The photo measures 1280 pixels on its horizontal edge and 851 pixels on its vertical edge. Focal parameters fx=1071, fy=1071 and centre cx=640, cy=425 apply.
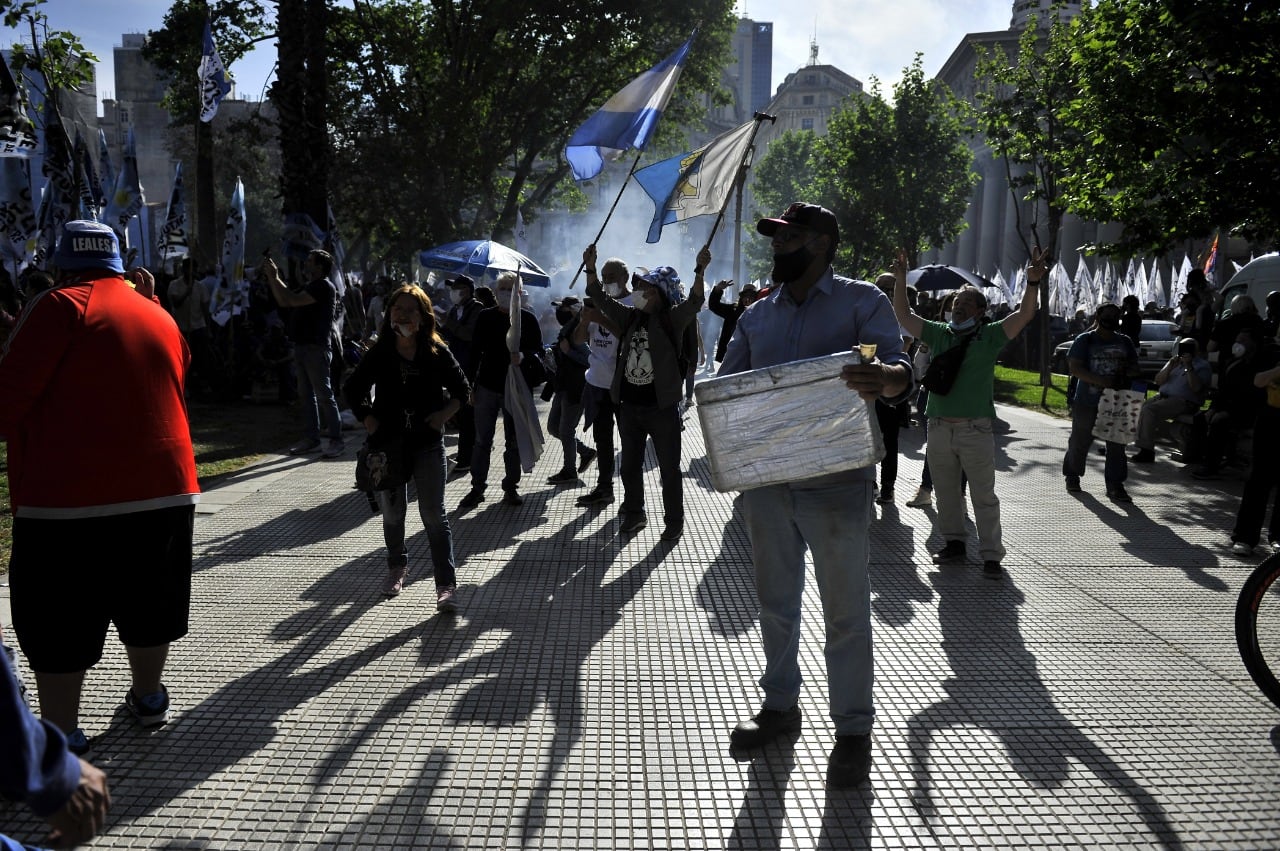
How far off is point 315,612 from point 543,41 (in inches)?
993

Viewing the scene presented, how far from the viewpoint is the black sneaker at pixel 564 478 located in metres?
9.81

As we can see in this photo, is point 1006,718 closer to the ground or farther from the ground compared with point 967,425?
closer to the ground

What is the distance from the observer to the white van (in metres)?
16.1

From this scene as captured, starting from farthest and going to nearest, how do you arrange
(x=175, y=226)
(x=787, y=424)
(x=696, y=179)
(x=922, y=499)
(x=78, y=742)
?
(x=175, y=226), (x=696, y=179), (x=922, y=499), (x=78, y=742), (x=787, y=424)

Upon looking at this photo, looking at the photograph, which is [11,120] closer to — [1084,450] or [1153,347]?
[1084,450]

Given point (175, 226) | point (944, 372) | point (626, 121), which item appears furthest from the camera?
point (175, 226)

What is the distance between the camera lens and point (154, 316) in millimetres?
3832

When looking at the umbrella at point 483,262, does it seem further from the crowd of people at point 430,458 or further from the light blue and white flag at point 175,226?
the crowd of people at point 430,458

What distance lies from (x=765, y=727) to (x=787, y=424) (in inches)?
45.9

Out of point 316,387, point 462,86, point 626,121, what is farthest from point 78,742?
point 462,86

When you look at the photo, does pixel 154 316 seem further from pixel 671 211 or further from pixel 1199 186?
pixel 1199 186

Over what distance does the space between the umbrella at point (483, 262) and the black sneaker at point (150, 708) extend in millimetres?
10962

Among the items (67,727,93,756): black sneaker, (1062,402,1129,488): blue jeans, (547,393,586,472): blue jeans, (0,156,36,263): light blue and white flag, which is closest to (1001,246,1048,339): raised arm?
(1062,402,1129,488): blue jeans

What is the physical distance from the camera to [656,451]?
7590mm
